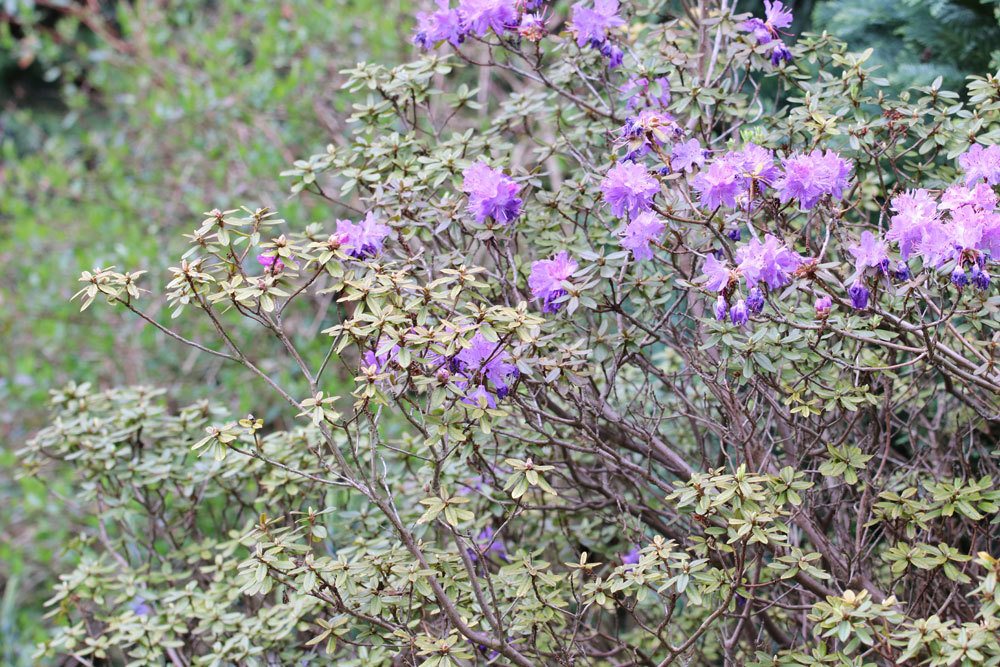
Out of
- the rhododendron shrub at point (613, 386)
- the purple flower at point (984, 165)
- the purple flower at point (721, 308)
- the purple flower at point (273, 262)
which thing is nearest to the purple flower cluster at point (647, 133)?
the rhododendron shrub at point (613, 386)

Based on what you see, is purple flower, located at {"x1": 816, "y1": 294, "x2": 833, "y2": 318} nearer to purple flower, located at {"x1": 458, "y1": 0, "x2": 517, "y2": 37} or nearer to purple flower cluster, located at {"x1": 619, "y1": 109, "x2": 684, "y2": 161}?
purple flower cluster, located at {"x1": 619, "y1": 109, "x2": 684, "y2": 161}

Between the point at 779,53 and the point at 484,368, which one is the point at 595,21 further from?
the point at 484,368

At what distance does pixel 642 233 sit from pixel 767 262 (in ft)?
0.76

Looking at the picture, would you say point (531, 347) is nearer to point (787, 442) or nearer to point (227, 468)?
point (787, 442)

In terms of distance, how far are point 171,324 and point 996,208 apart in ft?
12.4

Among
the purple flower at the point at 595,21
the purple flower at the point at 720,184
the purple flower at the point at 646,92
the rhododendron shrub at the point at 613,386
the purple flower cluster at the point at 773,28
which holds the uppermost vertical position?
the purple flower at the point at 595,21

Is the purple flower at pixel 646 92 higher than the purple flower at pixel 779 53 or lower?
lower

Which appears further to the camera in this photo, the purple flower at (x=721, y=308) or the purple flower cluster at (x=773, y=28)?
the purple flower cluster at (x=773, y=28)

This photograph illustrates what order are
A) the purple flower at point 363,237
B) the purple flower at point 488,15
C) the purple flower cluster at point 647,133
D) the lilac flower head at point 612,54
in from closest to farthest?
the purple flower cluster at point 647,133 → the purple flower at point 363,237 → the purple flower at point 488,15 → the lilac flower head at point 612,54

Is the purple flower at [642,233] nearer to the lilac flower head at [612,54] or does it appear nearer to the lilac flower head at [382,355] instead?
the lilac flower head at [382,355]

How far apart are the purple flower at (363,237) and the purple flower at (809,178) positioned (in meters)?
0.79

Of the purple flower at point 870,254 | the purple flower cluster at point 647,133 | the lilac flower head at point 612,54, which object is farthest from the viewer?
the lilac flower head at point 612,54

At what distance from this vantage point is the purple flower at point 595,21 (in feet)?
7.44

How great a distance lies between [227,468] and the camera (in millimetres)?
2625
